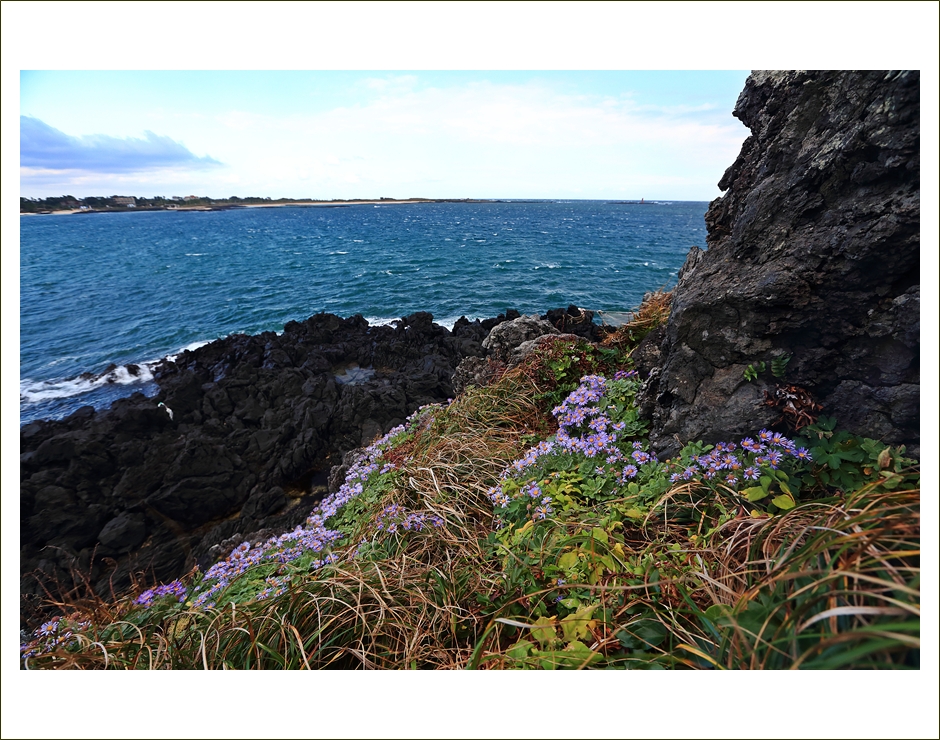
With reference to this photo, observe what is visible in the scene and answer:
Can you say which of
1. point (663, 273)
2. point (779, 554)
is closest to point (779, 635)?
point (779, 554)

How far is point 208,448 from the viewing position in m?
4.72

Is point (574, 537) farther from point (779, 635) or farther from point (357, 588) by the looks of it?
point (357, 588)

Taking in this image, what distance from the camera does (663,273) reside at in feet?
52.3

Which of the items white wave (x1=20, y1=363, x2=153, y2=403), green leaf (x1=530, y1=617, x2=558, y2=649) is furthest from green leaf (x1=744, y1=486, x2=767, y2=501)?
white wave (x1=20, y1=363, x2=153, y2=403)

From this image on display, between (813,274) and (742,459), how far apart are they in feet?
2.74

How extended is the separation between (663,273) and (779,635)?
656 inches

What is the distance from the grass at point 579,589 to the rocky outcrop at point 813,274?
0.24 m

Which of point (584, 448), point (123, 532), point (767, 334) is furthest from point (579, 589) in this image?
point (123, 532)

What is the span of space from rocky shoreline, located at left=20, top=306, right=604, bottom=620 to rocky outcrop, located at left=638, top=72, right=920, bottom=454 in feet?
8.20

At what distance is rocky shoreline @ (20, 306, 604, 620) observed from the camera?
3.66 meters

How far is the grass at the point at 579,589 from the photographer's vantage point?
44.7 inches

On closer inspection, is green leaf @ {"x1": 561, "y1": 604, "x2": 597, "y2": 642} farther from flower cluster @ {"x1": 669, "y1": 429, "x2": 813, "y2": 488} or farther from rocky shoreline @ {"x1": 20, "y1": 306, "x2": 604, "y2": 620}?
rocky shoreline @ {"x1": 20, "y1": 306, "x2": 604, "y2": 620}

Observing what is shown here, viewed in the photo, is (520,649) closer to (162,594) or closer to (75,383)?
(162,594)
